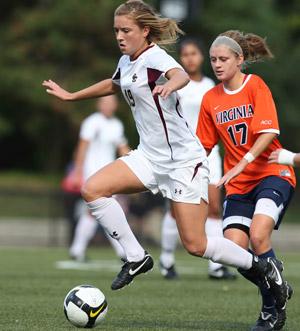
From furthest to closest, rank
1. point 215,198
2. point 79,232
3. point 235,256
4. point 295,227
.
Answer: point 295,227, point 79,232, point 215,198, point 235,256

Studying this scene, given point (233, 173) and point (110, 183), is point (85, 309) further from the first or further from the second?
point (233, 173)

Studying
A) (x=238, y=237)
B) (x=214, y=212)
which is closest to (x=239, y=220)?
(x=238, y=237)

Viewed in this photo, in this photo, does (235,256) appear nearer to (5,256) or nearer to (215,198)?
(215,198)

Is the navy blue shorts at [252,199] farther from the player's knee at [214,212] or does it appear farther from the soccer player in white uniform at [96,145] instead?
the soccer player in white uniform at [96,145]

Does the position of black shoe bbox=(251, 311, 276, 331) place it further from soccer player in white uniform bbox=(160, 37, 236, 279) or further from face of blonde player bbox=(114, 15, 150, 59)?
soccer player in white uniform bbox=(160, 37, 236, 279)

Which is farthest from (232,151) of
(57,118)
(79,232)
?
(57,118)

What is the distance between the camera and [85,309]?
6.72m

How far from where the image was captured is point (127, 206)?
19.0 metres

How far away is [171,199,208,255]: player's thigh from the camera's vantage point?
23.1 feet

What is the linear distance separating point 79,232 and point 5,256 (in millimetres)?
1691

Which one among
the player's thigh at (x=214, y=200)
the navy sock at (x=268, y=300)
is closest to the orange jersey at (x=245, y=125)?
the navy sock at (x=268, y=300)

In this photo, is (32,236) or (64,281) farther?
(32,236)

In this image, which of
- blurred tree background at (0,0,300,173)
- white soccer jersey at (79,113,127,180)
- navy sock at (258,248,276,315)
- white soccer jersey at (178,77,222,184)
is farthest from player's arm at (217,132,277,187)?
blurred tree background at (0,0,300,173)

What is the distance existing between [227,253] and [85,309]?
1040 millimetres
